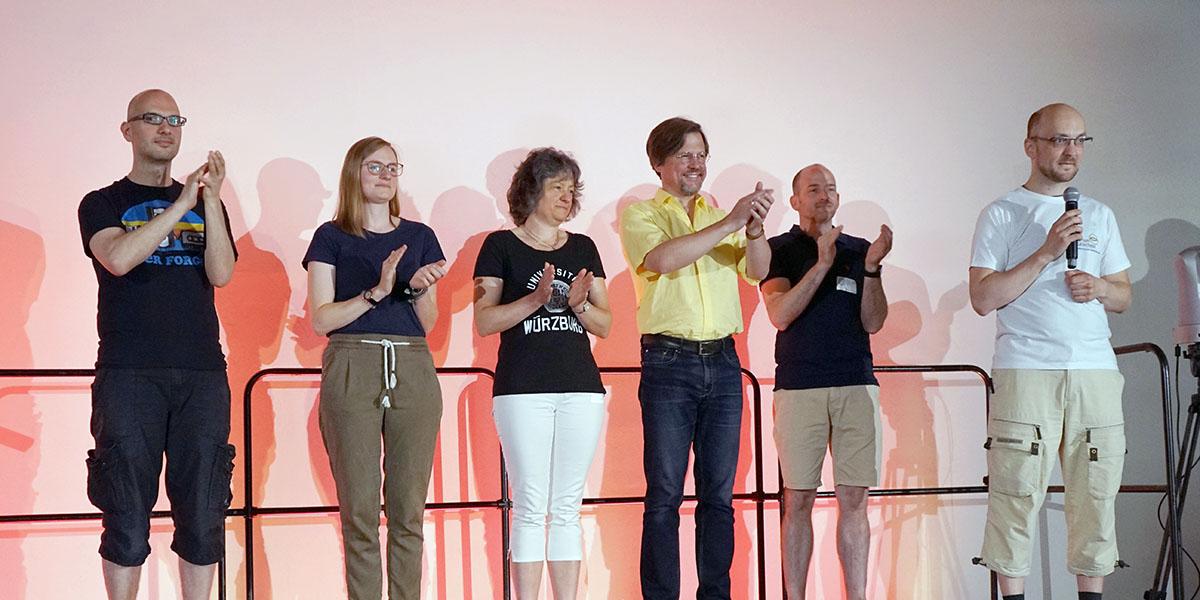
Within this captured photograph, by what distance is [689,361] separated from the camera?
3717mm

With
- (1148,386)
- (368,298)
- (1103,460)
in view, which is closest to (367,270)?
(368,298)

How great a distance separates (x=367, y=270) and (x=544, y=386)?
2.18ft

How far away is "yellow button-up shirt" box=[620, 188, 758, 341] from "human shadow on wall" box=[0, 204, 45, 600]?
2094 millimetres

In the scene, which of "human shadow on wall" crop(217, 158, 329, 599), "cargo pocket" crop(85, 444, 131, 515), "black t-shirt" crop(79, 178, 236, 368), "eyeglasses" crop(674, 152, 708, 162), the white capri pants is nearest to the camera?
"cargo pocket" crop(85, 444, 131, 515)

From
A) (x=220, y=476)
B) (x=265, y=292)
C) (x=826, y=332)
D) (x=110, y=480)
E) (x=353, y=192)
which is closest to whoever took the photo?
(x=110, y=480)

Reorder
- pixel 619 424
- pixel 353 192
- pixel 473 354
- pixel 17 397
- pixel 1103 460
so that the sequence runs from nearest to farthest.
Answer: pixel 1103 460, pixel 353 192, pixel 17 397, pixel 473 354, pixel 619 424

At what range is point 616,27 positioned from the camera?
4.81 m

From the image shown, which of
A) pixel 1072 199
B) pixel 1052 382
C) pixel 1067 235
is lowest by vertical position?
pixel 1052 382

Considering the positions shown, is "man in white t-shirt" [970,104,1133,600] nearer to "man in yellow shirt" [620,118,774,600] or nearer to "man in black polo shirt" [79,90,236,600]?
"man in yellow shirt" [620,118,774,600]

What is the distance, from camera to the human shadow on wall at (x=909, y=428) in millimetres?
4926

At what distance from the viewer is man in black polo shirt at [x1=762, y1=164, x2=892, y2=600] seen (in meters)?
3.94

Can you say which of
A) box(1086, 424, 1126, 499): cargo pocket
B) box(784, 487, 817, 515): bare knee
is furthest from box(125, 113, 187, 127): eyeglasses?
box(1086, 424, 1126, 499): cargo pocket

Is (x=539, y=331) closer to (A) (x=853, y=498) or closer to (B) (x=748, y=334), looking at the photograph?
(A) (x=853, y=498)

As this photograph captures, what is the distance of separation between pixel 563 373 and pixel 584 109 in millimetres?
1493
